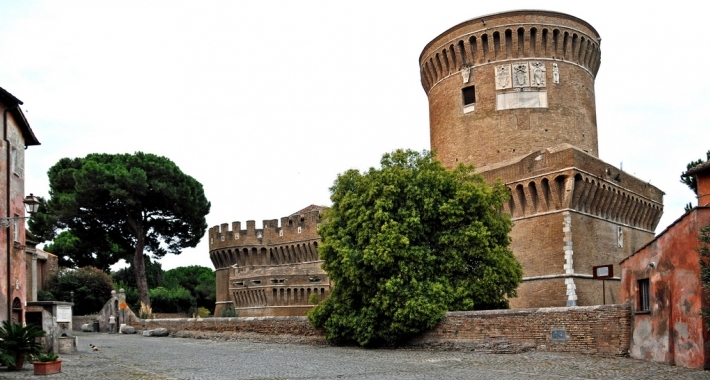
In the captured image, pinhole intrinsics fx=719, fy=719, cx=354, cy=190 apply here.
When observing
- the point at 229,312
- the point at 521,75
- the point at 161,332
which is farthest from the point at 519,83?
the point at 229,312

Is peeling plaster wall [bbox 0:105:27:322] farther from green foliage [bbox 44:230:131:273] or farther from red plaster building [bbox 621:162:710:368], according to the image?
green foliage [bbox 44:230:131:273]

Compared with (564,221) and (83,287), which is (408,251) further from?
Result: (83,287)

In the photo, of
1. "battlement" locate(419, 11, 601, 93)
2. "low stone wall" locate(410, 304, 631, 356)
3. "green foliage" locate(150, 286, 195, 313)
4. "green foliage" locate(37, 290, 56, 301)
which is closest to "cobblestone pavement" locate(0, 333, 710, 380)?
"low stone wall" locate(410, 304, 631, 356)

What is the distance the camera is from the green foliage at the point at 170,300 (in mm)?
52000

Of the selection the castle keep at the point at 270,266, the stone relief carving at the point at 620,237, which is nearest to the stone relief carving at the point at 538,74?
the stone relief carving at the point at 620,237

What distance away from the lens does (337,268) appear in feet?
70.5

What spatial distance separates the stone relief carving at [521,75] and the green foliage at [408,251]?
9.89 meters

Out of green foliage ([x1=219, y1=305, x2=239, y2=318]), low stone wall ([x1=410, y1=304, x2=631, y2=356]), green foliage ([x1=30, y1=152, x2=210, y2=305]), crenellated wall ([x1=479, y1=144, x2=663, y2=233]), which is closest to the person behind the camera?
low stone wall ([x1=410, y1=304, x2=631, y2=356])

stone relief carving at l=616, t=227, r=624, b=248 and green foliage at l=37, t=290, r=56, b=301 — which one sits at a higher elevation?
stone relief carving at l=616, t=227, r=624, b=248

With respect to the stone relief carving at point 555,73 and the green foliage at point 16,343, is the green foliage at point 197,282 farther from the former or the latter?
the green foliage at point 16,343

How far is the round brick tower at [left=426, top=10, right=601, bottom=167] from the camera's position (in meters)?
30.6

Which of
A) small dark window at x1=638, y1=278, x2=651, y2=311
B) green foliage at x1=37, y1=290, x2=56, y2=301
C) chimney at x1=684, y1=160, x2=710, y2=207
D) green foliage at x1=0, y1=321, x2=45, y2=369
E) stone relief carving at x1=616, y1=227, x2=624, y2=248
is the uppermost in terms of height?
chimney at x1=684, y1=160, x2=710, y2=207

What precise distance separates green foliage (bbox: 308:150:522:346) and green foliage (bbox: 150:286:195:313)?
32.6 meters

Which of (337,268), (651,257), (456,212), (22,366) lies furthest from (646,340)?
(22,366)
